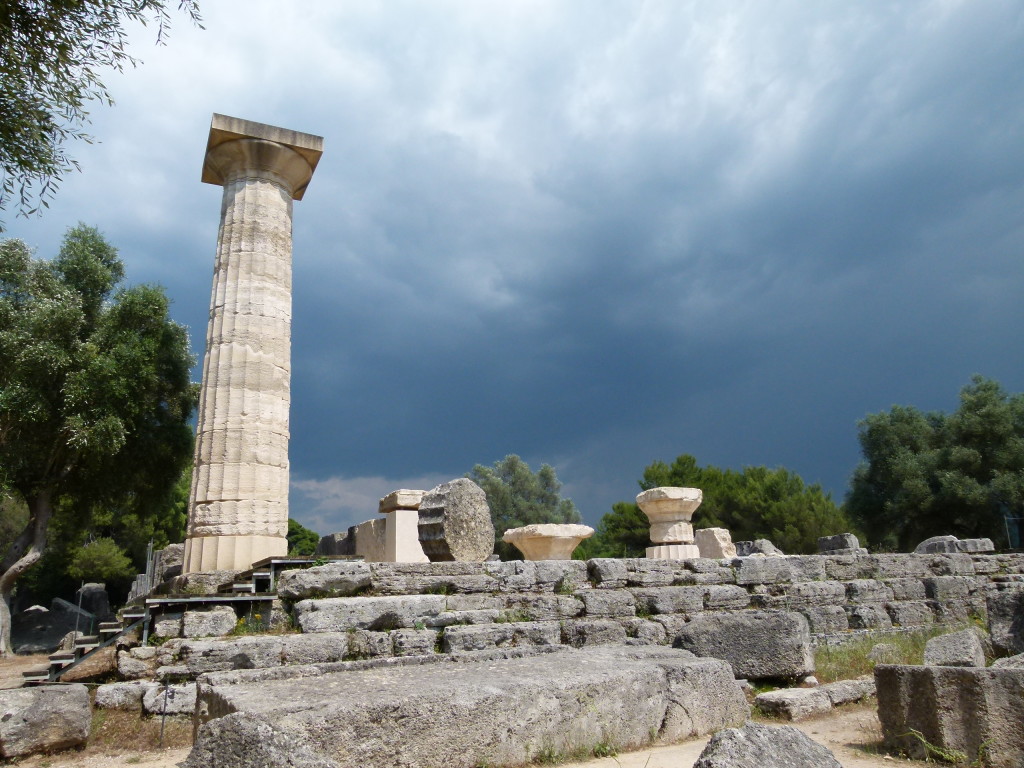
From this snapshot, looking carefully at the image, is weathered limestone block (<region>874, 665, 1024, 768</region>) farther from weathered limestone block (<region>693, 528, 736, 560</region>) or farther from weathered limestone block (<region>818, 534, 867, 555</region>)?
weathered limestone block (<region>818, 534, 867, 555</region>)

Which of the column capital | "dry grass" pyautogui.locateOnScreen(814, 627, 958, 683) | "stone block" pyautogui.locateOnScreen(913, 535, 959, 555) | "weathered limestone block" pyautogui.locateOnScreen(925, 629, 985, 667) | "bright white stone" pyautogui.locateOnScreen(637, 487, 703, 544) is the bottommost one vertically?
"dry grass" pyautogui.locateOnScreen(814, 627, 958, 683)

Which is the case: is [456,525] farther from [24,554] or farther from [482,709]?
[24,554]

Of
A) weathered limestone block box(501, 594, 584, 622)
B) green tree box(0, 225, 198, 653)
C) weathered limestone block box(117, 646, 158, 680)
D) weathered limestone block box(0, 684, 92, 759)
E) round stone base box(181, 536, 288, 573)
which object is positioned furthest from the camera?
green tree box(0, 225, 198, 653)

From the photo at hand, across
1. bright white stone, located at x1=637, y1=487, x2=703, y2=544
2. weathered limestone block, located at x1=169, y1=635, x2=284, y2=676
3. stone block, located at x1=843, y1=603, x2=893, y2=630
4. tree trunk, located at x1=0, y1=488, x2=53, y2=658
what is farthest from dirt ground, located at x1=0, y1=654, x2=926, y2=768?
tree trunk, located at x1=0, y1=488, x2=53, y2=658

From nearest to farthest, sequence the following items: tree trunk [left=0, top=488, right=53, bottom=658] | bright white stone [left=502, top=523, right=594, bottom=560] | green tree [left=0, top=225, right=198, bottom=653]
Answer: bright white stone [left=502, top=523, right=594, bottom=560]
green tree [left=0, top=225, right=198, bottom=653]
tree trunk [left=0, top=488, right=53, bottom=658]

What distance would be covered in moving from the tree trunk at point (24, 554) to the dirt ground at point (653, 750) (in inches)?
481

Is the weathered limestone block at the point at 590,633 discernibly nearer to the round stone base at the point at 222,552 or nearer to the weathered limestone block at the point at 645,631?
the weathered limestone block at the point at 645,631

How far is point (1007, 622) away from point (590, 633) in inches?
155

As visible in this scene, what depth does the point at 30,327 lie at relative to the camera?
15266 millimetres

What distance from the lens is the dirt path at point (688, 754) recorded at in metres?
4.02

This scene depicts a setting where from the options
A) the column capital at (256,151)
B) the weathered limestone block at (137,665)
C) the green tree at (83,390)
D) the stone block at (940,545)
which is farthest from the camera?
the green tree at (83,390)

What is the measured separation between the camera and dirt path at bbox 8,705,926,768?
4020 millimetres

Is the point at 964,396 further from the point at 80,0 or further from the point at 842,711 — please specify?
the point at 80,0

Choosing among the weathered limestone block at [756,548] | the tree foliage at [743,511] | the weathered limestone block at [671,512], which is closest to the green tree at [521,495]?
the tree foliage at [743,511]
